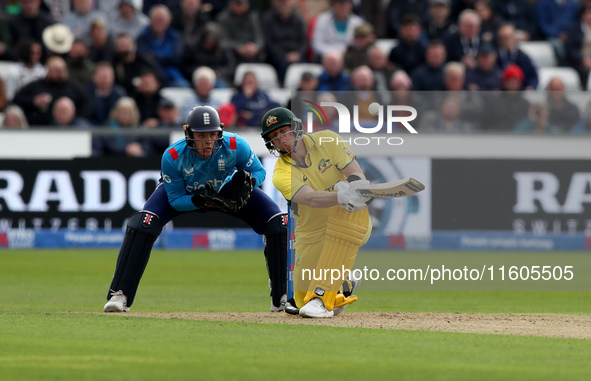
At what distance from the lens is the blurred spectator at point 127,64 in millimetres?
19375

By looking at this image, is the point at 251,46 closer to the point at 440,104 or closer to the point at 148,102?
the point at 148,102

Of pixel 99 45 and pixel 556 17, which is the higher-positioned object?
pixel 556 17

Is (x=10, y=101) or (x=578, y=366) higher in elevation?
(x=10, y=101)

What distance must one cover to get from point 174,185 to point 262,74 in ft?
34.2

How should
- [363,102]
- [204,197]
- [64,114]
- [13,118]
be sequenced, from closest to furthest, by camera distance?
[204,197], [363,102], [13,118], [64,114]

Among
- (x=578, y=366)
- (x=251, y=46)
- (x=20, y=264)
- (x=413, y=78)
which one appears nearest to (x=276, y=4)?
(x=251, y=46)

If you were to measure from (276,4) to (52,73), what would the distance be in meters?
4.95

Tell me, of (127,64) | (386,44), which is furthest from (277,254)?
(386,44)

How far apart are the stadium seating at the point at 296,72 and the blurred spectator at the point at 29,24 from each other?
4.57 metres

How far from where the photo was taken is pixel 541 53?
22.2 metres

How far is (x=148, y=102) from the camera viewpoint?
1884cm

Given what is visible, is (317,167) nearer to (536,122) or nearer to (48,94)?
(536,122)

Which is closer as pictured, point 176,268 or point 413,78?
point 176,268

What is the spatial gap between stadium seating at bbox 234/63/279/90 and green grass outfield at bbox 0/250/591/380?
26.9 feet
